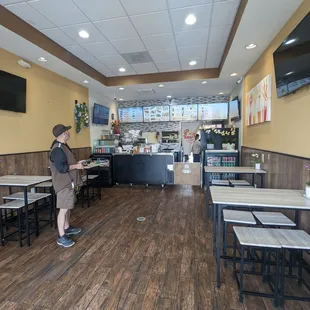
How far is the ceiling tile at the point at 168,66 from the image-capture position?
4.64m

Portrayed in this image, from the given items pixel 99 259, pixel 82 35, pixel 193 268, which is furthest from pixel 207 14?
pixel 99 259

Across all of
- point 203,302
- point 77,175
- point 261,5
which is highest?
point 261,5

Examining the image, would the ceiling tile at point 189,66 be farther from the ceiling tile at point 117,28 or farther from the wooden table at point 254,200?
the wooden table at point 254,200

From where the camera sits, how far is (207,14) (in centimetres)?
283

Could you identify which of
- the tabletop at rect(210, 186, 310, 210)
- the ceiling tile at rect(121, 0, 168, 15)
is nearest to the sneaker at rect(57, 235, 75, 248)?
the tabletop at rect(210, 186, 310, 210)

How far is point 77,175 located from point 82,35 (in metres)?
2.27

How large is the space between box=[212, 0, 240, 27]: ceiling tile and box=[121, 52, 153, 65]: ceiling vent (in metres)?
1.56

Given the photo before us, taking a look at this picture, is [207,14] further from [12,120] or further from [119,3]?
[12,120]

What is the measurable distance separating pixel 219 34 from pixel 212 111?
3.89 metres

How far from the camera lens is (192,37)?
3.46 meters

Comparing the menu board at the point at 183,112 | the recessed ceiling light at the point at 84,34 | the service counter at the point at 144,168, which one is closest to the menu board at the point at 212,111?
the menu board at the point at 183,112

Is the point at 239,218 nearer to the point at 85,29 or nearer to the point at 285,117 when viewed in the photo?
the point at 285,117

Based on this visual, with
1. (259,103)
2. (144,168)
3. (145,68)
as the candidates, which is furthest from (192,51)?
(144,168)

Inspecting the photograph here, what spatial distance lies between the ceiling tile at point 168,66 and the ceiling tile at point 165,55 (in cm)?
17
